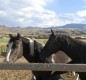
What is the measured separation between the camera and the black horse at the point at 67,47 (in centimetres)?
655

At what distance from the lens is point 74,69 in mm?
4508

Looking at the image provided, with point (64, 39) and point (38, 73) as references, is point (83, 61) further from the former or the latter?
point (38, 73)

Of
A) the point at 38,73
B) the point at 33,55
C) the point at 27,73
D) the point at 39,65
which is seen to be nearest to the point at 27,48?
the point at 33,55

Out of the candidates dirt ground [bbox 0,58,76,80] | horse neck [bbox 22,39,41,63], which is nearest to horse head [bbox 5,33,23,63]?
horse neck [bbox 22,39,41,63]

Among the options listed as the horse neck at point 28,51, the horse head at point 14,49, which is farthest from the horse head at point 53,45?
the horse neck at point 28,51

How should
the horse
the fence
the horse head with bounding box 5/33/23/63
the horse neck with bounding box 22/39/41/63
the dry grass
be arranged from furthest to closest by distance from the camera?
the dry grass, the horse neck with bounding box 22/39/41/63, the horse, the horse head with bounding box 5/33/23/63, the fence

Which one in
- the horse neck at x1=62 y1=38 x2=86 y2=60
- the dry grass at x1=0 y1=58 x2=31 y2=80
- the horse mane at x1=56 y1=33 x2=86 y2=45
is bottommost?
the dry grass at x1=0 y1=58 x2=31 y2=80

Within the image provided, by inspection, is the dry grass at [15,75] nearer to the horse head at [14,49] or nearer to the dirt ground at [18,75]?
the dirt ground at [18,75]

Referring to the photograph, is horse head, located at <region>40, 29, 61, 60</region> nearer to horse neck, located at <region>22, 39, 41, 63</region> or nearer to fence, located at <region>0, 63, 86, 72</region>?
horse neck, located at <region>22, 39, 41, 63</region>

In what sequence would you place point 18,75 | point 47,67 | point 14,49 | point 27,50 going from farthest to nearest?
point 18,75
point 27,50
point 14,49
point 47,67

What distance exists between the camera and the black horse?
6.55 metres

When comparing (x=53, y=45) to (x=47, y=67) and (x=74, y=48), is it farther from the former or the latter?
(x=47, y=67)

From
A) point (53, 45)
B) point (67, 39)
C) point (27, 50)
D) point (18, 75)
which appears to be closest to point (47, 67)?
point (53, 45)

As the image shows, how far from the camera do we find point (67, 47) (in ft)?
21.7
